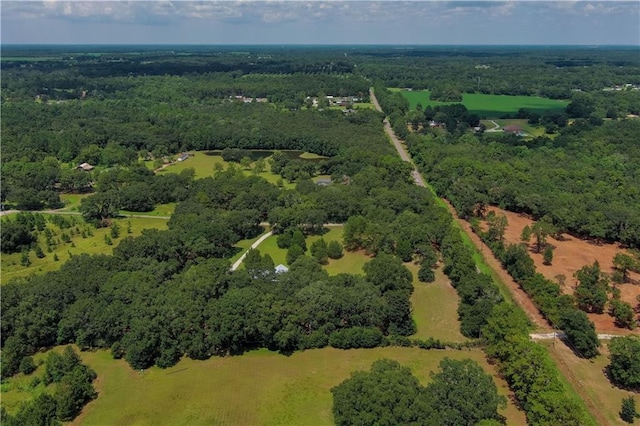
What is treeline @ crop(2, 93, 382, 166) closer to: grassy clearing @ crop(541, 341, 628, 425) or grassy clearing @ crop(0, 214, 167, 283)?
grassy clearing @ crop(0, 214, 167, 283)

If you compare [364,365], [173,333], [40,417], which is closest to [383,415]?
[364,365]

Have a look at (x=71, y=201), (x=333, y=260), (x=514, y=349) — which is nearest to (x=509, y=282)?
(x=514, y=349)

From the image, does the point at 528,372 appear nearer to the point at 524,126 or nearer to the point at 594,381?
the point at 594,381

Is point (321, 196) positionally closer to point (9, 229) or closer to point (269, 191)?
point (269, 191)

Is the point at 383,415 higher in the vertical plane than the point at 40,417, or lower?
higher

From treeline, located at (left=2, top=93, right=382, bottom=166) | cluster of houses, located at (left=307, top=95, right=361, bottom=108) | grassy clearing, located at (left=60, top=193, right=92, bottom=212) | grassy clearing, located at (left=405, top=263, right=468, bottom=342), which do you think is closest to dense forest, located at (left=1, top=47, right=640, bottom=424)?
treeline, located at (left=2, top=93, right=382, bottom=166)

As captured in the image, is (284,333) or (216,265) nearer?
(284,333)
